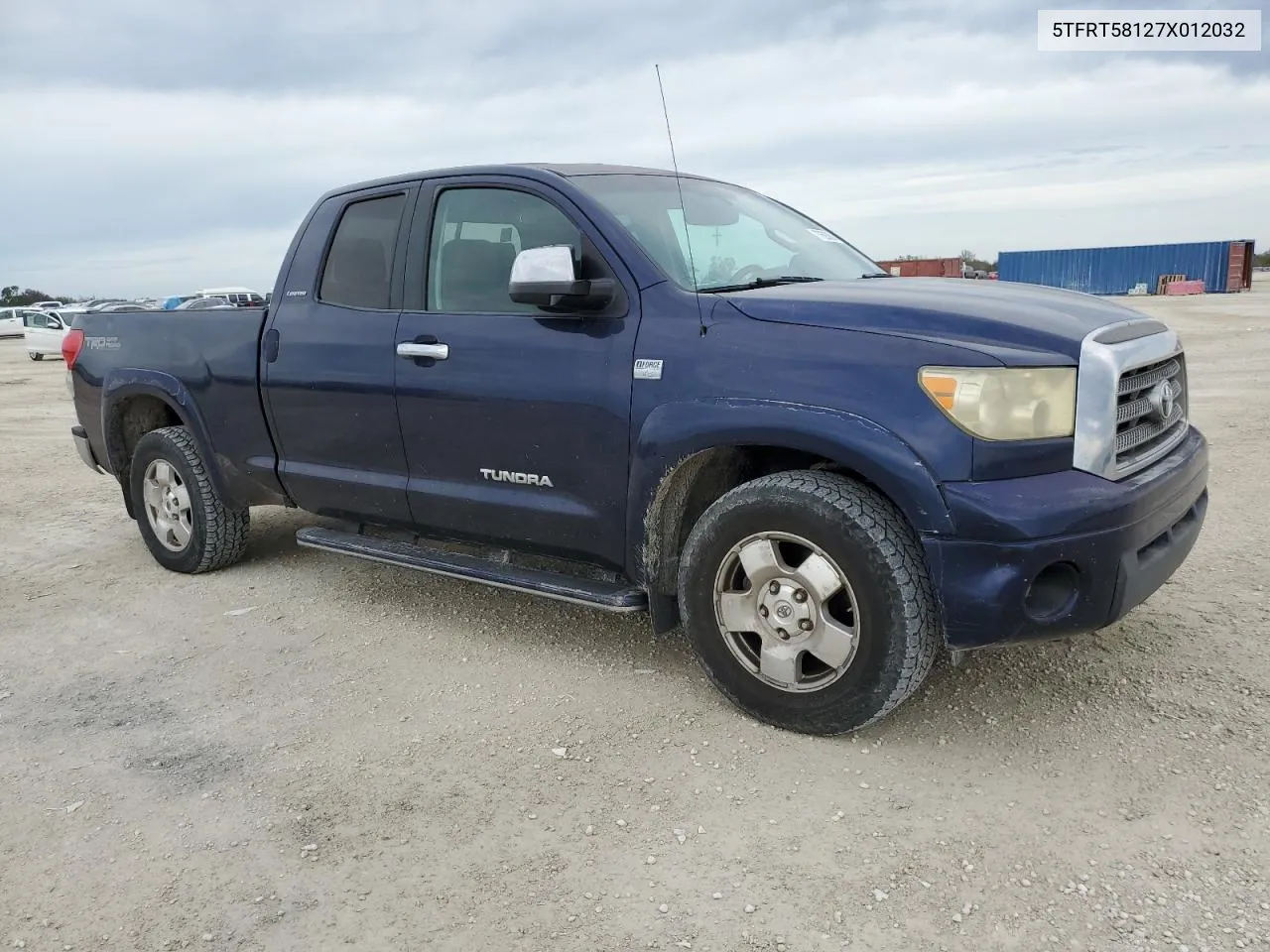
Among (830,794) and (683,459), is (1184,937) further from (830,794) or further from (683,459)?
(683,459)

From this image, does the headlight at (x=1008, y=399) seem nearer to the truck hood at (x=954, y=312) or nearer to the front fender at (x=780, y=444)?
the truck hood at (x=954, y=312)

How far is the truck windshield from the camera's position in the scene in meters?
3.62

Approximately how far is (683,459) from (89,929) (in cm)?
205

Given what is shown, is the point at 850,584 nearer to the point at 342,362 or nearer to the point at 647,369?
the point at 647,369

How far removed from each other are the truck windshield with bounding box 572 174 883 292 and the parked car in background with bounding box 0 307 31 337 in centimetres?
4477

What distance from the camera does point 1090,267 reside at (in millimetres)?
46594

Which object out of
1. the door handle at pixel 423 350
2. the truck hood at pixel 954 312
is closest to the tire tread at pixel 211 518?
the door handle at pixel 423 350

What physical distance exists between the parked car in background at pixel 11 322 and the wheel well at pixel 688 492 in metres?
45.4

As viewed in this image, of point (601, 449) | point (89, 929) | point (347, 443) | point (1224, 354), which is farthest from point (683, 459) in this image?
point (1224, 354)

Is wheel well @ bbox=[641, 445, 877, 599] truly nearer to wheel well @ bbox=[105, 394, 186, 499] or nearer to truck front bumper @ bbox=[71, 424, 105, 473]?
wheel well @ bbox=[105, 394, 186, 499]

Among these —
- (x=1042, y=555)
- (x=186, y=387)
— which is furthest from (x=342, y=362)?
(x=1042, y=555)

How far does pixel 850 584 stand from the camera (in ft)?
9.92

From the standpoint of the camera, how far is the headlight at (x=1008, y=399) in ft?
9.24

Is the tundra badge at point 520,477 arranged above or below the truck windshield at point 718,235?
below
